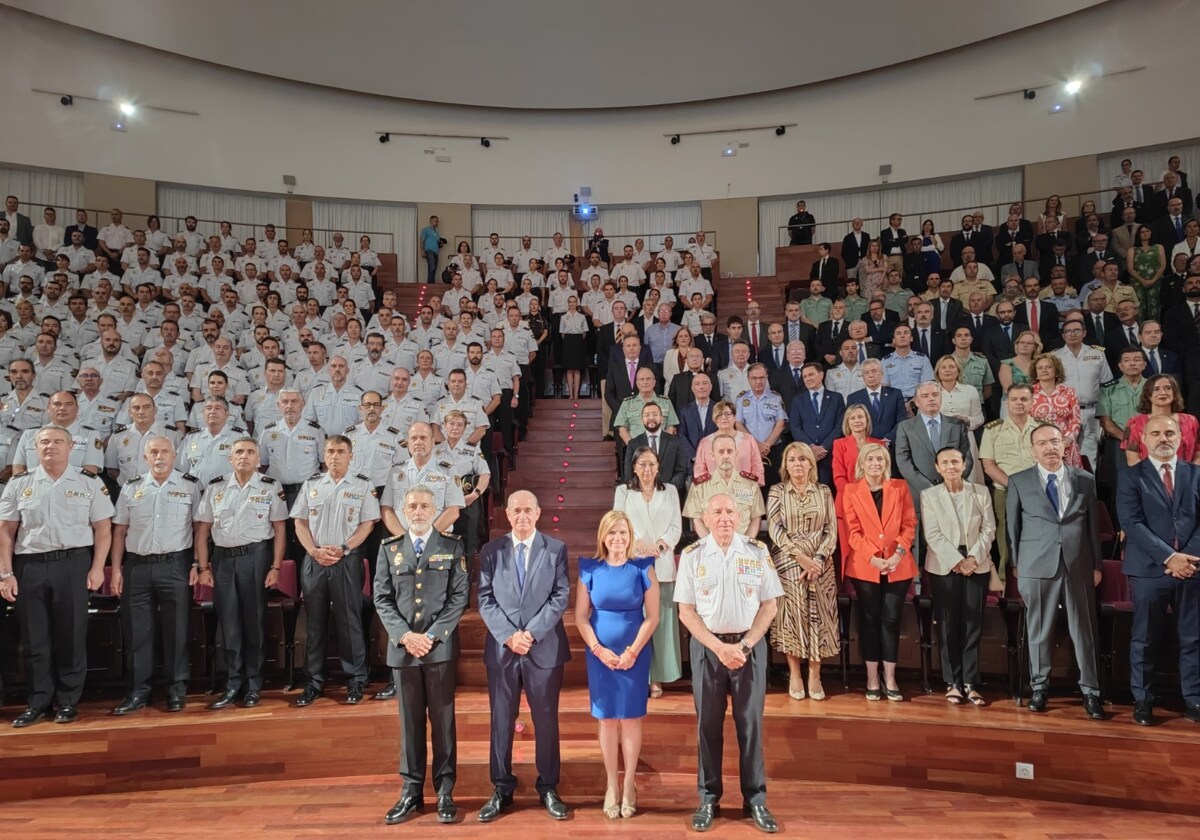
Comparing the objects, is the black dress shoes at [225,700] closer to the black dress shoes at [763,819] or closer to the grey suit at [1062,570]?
the black dress shoes at [763,819]

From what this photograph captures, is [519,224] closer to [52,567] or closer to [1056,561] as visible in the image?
[52,567]

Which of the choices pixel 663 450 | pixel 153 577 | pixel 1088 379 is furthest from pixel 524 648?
pixel 1088 379

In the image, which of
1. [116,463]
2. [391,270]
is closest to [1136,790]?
[116,463]

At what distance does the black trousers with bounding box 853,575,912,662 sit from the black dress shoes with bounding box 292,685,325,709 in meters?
3.12

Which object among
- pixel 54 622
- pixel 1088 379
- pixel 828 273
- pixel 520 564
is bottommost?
pixel 54 622

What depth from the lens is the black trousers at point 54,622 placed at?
417cm

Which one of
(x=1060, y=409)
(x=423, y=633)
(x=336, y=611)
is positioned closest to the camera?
(x=423, y=633)

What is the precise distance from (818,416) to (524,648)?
2.97 meters

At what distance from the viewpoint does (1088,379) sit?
547 cm

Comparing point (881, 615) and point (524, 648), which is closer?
point (524, 648)

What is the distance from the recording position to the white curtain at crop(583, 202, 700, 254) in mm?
13195

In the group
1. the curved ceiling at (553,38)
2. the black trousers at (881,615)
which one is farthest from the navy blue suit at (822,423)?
the curved ceiling at (553,38)

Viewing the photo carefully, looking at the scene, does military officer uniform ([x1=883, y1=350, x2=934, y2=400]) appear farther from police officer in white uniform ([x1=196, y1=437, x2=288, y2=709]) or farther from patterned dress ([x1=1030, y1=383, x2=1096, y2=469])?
police officer in white uniform ([x1=196, y1=437, x2=288, y2=709])

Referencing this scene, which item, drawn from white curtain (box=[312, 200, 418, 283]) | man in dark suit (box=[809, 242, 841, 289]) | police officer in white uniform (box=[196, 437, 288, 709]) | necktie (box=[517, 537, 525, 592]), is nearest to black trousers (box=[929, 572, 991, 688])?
necktie (box=[517, 537, 525, 592])
